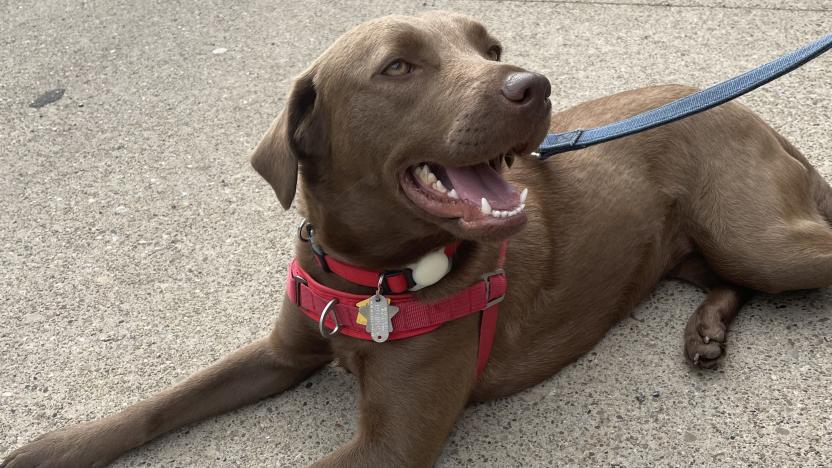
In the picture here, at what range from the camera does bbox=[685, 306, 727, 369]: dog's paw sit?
2990 millimetres

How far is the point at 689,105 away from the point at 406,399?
4.37ft

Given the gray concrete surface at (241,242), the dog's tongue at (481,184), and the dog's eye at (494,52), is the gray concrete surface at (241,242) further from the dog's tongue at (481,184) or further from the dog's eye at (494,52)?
the dog's eye at (494,52)

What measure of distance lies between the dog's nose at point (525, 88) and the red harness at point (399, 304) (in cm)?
65

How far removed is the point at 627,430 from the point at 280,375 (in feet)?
3.97

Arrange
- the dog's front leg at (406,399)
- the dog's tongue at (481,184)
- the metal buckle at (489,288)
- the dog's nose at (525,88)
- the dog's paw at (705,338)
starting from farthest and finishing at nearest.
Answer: the dog's paw at (705,338) < the metal buckle at (489,288) < the dog's front leg at (406,399) < the dog's tongue at (481,184) < the dog's nose at (525,88)

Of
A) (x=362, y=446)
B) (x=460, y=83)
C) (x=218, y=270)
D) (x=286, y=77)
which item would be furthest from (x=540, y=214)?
(x=286, y=77)

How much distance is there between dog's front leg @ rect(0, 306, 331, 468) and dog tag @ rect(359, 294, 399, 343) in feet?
1.00

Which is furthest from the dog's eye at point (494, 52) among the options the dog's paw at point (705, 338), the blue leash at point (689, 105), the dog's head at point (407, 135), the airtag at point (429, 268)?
the dog's paw at point (705, 338)

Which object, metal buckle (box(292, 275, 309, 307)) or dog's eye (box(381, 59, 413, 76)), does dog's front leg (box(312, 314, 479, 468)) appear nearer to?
metal buckle (box(292, 275, 309, 307))

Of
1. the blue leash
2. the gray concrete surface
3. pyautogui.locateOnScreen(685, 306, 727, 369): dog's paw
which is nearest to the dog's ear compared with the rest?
the blue leash

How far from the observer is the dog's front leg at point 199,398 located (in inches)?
112

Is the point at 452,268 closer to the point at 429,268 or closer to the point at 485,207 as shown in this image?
the point at 429,268

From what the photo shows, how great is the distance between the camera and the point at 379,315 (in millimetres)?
2586

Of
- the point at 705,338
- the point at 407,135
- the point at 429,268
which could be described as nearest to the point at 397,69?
the point at 407,135
